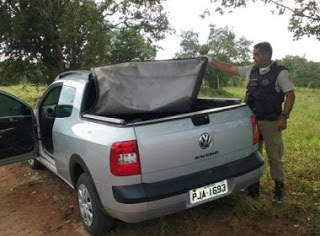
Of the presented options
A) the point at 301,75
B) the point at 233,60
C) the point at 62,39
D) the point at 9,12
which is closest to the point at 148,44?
the point at 62,39

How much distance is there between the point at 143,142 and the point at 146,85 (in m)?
1.05

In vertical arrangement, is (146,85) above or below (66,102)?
above

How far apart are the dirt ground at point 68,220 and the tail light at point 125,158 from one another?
0.95 m

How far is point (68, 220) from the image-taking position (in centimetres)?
439

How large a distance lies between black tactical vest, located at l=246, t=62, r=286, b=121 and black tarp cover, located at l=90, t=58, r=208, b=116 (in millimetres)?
704

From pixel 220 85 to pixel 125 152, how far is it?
31205 millimetres

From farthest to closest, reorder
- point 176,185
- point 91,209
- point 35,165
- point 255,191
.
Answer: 1. point 35,165
2. point 255,191
3. point 91,209
4. point 176,185

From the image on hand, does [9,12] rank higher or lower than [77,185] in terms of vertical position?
higher

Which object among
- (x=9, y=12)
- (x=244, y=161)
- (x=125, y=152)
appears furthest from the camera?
(x=9, y=12)

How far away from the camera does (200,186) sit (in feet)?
11.2

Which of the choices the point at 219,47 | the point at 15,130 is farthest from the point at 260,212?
the point at 219,47

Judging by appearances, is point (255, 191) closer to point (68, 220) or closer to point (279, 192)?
point (279, 192)

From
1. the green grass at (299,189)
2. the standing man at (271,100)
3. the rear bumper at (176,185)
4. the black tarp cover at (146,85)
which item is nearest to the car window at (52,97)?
the black tarp cover at (146,85)

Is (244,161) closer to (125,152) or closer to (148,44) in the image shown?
(125,152)
